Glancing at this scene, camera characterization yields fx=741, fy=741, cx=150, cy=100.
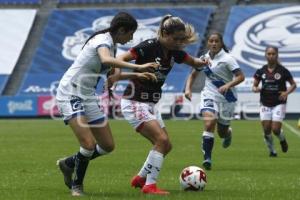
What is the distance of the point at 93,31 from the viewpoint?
56125mm

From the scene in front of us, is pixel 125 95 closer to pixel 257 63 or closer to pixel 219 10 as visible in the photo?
pixel 257 63

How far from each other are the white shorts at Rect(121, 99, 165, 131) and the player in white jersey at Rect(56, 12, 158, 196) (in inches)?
20.9

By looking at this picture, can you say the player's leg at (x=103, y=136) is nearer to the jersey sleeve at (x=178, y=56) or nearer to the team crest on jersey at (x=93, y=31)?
the jersey sleeve at (x=178, y=56)

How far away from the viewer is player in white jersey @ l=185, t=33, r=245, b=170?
14.5 m

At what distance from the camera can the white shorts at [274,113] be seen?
59.5 feet

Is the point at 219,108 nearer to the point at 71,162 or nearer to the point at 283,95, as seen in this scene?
the point at 283,95

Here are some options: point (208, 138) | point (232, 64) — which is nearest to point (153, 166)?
point (208, 138)

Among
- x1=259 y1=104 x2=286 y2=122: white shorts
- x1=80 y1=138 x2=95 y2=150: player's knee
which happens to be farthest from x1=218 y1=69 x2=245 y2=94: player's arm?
x1=80 y1=138 x2=95 y2=150: player's knee

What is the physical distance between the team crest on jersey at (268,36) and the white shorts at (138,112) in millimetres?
40973

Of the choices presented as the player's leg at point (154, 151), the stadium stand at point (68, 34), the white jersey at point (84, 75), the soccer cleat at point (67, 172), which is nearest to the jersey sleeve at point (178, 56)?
the player's leg at point (154, 151)

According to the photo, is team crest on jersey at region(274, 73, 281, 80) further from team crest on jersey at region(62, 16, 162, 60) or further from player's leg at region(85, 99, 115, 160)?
team crest on jersey at region(62, 16, 162, 60)

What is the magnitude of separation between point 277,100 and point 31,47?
132 feet

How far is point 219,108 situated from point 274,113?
348 cm

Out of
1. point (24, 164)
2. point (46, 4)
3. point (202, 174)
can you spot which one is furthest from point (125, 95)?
point (46, 4)
